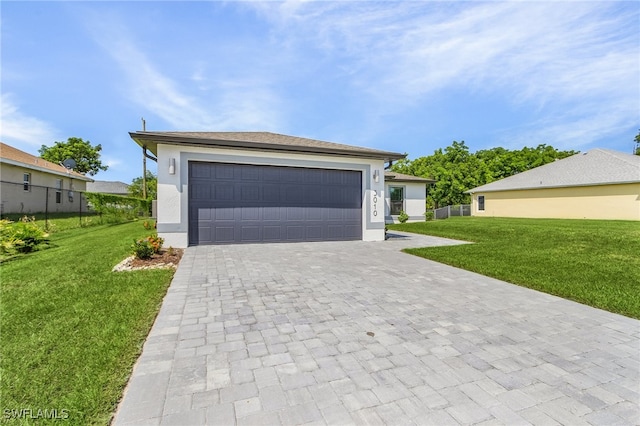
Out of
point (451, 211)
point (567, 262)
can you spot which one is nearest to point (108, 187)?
point (451, 211)

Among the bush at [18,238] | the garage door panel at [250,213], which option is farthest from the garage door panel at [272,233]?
the bush at [18,238]

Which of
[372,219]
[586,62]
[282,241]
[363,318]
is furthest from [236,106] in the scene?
[586,62]

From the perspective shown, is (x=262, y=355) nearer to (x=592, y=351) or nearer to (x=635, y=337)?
(x=592, y=351)

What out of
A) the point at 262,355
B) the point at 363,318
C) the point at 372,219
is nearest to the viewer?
the point at 262,355

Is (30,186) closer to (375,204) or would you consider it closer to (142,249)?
(142,249)

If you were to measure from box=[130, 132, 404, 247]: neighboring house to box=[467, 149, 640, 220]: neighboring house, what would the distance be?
624 inches

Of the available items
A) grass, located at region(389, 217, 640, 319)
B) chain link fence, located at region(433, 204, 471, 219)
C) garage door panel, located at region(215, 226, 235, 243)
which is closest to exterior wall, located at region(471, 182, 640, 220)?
chain link fence, located at region(433, 204, 471, 219)

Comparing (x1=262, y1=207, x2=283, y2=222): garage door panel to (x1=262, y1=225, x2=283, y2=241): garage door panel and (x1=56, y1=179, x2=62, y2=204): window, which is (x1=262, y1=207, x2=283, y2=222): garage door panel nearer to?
(x1=262, y1=225, x2=283, y2=241): garage door panel

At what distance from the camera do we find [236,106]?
13.6m

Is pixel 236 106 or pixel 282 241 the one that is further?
pixel 236 106

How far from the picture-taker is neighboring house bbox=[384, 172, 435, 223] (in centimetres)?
1909

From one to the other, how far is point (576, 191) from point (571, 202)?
0.78 m

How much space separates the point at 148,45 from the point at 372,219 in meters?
9.26

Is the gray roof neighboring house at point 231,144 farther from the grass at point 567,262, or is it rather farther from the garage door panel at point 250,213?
the grass at point 567,262
